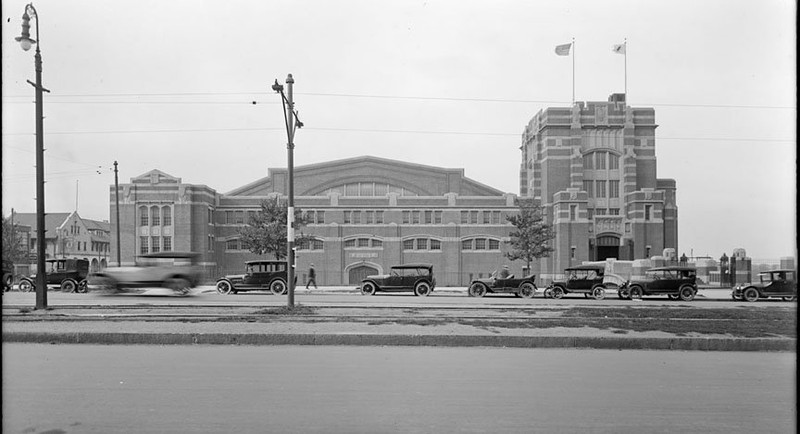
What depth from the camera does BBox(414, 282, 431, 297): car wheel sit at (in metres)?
26.2

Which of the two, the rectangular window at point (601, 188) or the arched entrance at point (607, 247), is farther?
the rectangular window at point (601, 188)

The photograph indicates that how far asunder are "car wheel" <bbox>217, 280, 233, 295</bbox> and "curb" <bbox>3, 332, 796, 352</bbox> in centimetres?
1431

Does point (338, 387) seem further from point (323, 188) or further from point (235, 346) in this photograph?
point (323, 188)

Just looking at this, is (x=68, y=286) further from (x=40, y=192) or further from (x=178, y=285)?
(x=40, y=192)

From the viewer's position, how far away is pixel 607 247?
173ft

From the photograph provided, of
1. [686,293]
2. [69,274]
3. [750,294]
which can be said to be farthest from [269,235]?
[750,294]

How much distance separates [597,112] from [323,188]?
28.5 metres

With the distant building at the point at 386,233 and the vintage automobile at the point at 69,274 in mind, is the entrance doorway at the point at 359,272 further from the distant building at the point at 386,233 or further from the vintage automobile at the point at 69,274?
the vintage automobile at the point at 69,274

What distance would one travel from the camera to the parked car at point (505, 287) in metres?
26.3

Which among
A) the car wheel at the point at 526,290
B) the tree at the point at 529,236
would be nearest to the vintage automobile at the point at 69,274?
the car wheel at the point at 526,290

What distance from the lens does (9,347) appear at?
928cm

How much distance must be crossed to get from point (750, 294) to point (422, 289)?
14495 mm

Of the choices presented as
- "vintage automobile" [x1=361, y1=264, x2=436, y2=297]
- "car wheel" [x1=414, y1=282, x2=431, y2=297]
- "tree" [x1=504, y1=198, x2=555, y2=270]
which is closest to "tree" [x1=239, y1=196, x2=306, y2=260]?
"vintage automobile" [x1=361, y1=264, x2=436, y2=297]

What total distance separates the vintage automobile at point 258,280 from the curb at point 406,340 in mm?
14516
